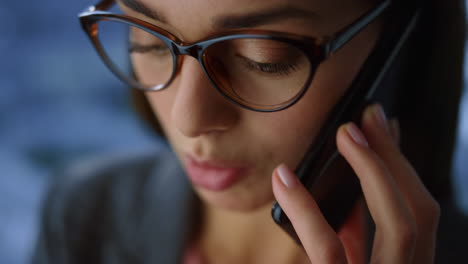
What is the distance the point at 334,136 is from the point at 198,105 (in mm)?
194

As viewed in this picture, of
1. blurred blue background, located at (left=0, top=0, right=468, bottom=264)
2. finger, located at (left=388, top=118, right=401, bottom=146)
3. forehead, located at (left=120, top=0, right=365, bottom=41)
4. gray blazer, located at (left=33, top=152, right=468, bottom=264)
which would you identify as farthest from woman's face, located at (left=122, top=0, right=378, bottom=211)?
blurred blue background, located at (left=0, top=0, right=468, bottom=264)

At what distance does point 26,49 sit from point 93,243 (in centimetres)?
81

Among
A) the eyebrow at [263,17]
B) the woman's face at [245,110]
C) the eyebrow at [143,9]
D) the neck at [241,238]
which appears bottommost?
the neck at [241,238]

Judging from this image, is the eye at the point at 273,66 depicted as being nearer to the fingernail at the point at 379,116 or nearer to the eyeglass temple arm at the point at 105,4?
the fingernail at the point at 379,116

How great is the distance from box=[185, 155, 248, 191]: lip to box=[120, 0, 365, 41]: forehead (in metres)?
0.21

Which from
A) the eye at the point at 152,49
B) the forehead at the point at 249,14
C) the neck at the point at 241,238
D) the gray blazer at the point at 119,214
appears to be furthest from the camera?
the gray blazer at the point at 119,214

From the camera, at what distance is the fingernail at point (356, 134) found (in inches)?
24.2

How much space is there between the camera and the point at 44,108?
5.03 feet

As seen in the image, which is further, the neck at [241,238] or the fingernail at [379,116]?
the neck at [241,238]

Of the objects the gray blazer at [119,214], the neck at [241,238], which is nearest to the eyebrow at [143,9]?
the neck at [241,238]

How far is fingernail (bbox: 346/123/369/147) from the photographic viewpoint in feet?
2.01

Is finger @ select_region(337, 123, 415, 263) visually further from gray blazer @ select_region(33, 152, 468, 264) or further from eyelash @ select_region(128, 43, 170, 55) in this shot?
gray blazer @ select_region(33, 152, 468, 264)

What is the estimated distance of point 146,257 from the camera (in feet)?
3.30

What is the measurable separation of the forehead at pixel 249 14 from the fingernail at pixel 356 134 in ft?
0.43
